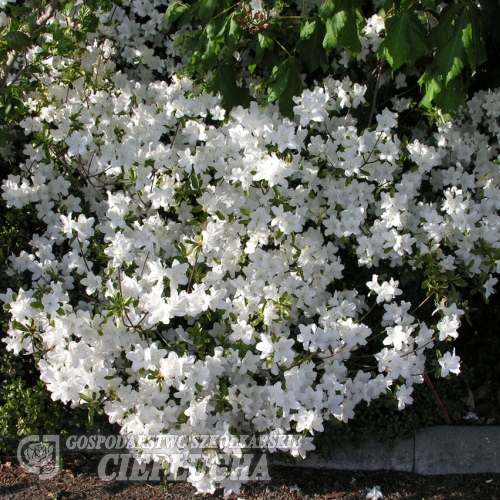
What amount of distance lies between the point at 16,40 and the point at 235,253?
1369 millimetres

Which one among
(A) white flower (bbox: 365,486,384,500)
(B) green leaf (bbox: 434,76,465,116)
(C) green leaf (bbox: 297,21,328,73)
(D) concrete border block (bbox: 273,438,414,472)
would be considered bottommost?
(A) white flower (bbox: 365,486,384,500)

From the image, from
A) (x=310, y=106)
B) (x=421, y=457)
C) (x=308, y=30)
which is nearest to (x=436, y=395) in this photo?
(x=421, y=457)

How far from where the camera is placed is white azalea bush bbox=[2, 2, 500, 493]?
8.77 feet

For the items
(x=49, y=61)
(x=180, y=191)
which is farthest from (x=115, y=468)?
(x=49, y=61)

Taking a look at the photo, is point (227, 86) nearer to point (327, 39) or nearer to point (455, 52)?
point (327, 39)

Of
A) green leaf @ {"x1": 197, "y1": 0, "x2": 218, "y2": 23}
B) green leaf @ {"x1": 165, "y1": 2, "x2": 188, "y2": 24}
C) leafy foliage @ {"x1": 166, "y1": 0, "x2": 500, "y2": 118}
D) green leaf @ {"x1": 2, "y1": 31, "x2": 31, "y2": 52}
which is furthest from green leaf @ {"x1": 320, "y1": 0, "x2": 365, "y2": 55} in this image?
green leaf @ {"x1": 2, "y1": 31, "x2": 31, "y2": 52}

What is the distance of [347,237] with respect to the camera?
300 centimetres

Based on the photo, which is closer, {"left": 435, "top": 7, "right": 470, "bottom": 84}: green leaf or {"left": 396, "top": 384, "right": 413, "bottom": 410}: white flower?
{"left": 435, "top": 7, "right": 470, "bottom": 84}: green leaf

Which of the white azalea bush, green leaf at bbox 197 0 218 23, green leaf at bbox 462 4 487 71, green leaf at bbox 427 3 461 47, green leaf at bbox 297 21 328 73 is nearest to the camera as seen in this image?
green leaf at bbox 462 4 487 71

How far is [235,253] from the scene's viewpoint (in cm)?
286

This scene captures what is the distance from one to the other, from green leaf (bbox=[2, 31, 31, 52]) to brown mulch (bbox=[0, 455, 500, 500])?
204cm

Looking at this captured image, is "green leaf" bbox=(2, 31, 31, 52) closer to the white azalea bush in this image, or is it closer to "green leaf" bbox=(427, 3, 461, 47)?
the white azalea bush

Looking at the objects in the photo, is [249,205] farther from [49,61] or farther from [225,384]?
[49,61]

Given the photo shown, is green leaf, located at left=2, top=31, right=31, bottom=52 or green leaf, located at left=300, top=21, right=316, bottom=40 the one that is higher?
green leaf, located at left=300, top=21, right=316, bottom=40
